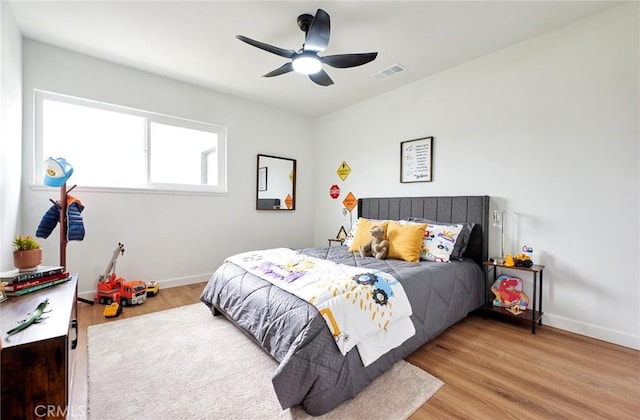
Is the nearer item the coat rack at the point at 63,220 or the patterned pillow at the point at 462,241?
the coat rack at the point at 63,220

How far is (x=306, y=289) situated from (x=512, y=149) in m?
2.41

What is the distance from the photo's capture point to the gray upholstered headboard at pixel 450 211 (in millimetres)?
2732

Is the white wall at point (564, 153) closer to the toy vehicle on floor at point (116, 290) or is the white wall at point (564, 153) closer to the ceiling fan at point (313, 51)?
the ceiling fan at point (313, 51)

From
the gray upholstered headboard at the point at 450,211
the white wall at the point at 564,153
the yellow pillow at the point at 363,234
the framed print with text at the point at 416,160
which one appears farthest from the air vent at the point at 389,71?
the yellow pillow at the point at 363,234

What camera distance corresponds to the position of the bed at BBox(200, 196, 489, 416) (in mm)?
1363

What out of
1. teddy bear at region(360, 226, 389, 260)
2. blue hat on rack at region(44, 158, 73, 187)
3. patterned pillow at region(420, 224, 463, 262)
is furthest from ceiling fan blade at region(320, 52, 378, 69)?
blue hat on rack at region(44, 158, 73, 187)

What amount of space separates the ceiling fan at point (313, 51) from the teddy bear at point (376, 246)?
152 cm

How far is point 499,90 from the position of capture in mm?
2707

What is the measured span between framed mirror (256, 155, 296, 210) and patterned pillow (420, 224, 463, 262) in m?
2.44

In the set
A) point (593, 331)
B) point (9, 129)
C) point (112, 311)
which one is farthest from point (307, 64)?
point (593, 331)

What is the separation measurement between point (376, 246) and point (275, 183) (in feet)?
7.40

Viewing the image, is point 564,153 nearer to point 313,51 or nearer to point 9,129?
point 313,51

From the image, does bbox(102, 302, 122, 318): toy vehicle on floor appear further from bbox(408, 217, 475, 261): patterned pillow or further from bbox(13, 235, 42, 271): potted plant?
bbox(408, 217, 475, 261): patterned pillow

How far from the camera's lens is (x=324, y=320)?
4.78ft
